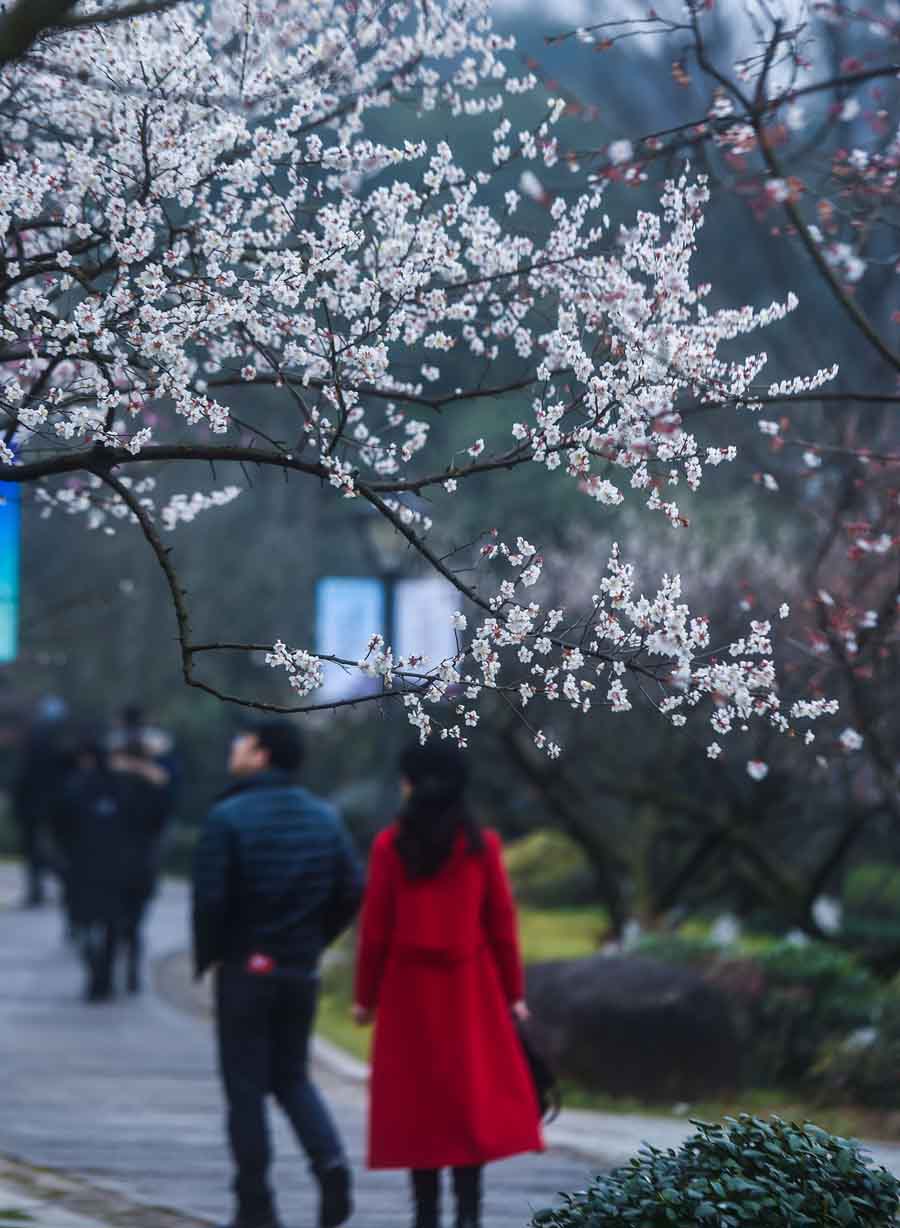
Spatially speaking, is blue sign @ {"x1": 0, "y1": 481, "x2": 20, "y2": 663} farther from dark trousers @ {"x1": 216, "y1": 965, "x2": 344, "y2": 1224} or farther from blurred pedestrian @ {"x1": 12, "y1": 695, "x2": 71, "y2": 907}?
dark trousers @ {"x1": 216, "y1": 965, "x2": 344, "y2": 1224}

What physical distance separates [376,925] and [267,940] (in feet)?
1.65

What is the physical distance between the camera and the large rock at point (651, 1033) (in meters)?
10.2

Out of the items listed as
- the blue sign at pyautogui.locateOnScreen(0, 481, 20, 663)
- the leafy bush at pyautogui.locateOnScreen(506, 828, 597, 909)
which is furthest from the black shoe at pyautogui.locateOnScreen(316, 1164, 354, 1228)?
the leafy bush at pyautogui.locateOnScreen(506, 828, 597, 909)

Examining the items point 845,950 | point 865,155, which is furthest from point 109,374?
point 845,950

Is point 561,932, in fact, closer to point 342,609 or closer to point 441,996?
point 342,609

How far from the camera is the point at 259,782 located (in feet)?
24.2

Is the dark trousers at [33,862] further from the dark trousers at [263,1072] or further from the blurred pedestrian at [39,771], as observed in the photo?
the dark trousers at [263,1072]

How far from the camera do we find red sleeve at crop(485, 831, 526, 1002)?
6.96 metres

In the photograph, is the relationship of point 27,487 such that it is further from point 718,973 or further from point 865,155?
point 718,973

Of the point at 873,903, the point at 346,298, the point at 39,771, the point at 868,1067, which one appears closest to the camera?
the point at 346,298

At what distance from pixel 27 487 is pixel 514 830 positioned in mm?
15038

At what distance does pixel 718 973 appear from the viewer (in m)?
10.6

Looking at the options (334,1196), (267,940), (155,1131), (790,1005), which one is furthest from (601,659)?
(790,1005)

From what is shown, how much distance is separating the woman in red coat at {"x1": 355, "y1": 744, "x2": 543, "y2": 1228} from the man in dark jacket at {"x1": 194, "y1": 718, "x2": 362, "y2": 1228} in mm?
370
